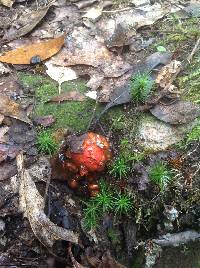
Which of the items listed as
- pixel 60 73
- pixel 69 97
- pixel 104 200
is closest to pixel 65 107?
pixel 69 97

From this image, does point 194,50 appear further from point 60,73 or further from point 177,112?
point 60,73

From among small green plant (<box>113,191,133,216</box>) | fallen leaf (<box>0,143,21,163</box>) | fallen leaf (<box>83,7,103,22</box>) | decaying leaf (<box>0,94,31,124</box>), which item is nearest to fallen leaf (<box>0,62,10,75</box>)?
decaying leaf (<box>0,94,31,124</box>)

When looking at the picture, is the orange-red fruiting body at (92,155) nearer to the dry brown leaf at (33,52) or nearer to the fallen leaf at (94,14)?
the dry brown leaf at (33,52)

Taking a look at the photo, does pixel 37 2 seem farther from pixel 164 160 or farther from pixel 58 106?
pixel 164 160

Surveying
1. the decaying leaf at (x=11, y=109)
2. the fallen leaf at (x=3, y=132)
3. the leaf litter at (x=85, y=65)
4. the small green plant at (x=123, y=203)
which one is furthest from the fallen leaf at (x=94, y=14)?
the small green plant at (x=123, y=203)

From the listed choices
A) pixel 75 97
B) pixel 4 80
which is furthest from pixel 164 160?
pixel 4 80

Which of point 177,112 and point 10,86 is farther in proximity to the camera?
point 10,86

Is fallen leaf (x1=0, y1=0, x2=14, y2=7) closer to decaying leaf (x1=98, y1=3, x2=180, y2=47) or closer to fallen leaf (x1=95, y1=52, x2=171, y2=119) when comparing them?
decaying leaf (x1=98, y1=3, x2=180, y2=47)
